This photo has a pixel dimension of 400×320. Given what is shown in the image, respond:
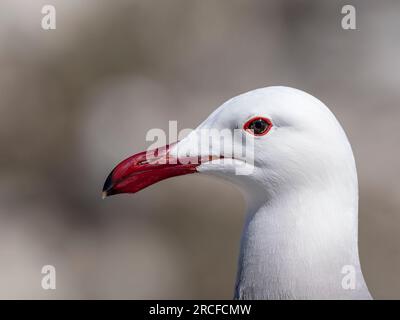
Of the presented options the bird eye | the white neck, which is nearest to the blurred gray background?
the white neck

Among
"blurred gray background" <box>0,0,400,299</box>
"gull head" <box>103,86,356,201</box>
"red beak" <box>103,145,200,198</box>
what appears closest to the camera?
"gull head" <box>103,86,356,201</box>

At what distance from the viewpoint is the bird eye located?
1.77 meters

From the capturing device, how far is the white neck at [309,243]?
1.76 metres

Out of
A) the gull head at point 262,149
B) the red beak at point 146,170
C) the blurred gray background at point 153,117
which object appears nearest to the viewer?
the gull head at point 262,149

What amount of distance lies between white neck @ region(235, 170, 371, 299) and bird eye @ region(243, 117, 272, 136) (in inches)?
6.5

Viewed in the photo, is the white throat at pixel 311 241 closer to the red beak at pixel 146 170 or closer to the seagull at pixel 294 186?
the seagull at pixel 294 186

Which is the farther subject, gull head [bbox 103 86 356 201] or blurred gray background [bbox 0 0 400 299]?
blurred gray background [bbox 0 0 400 299]

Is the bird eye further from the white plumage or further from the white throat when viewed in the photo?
the white throat

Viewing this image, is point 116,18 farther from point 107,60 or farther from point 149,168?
point 149,168

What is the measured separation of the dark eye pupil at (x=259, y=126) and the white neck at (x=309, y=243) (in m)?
0.17

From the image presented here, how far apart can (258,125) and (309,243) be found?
33 centimetres

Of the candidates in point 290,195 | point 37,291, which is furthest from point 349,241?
point 37,291

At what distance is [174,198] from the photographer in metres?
5.41

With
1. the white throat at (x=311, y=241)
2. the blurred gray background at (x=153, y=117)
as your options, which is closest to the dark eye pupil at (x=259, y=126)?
the white throat at (x=311, y=241)
